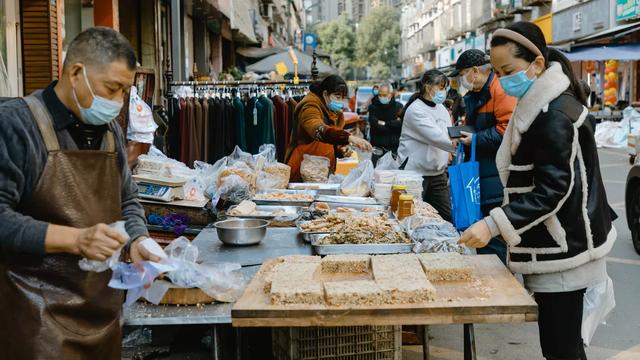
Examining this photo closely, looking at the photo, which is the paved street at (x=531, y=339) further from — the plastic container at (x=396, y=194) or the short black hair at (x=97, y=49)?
the short black hair at (x=97, y=49)

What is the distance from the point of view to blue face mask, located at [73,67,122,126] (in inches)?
103

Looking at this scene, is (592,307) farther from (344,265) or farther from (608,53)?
(608,53)

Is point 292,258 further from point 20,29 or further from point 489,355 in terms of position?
point 20,29

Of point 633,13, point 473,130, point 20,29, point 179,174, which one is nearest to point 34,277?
point 179,174

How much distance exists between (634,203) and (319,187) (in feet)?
14.1

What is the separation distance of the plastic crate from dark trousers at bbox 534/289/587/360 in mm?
1075

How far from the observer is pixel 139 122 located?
21.3 feet

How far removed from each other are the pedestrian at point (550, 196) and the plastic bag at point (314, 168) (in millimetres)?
4005

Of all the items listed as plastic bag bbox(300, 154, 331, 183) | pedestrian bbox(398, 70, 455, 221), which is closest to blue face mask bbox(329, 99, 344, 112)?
plastic bag bbox(300, 154, 331, 183)

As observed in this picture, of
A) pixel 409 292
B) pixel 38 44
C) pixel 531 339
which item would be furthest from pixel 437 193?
pixel 38 44

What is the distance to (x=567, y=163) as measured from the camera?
321 centimetres

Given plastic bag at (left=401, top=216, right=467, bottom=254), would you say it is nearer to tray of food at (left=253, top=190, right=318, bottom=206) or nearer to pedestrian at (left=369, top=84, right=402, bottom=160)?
tray of food at (left=253, top=190, right=318, bottom=206)

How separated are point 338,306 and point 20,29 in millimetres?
6709

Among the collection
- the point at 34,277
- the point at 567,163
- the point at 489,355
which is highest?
the point at 567,163
